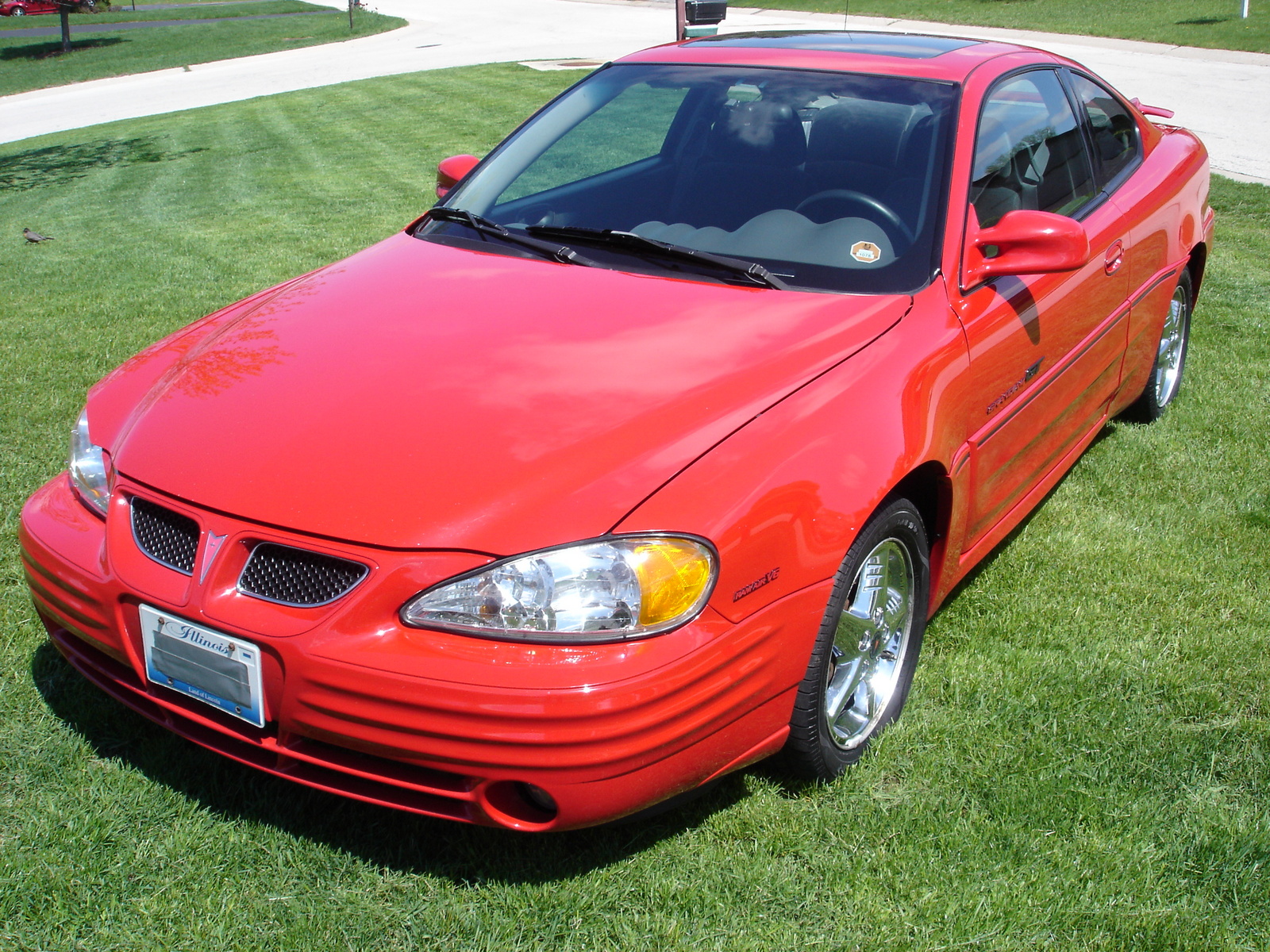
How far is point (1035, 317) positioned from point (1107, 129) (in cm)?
145

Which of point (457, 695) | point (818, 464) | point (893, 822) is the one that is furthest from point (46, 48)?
point (893, 822)

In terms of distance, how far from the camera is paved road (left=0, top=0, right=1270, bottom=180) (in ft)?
43.7

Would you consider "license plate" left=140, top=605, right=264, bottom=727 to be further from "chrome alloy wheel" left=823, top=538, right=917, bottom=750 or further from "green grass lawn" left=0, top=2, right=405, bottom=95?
"green grass lawn" left=0, top=2, right=405, bottom=95

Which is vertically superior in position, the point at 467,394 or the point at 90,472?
the point at 467,394

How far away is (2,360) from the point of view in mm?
5766

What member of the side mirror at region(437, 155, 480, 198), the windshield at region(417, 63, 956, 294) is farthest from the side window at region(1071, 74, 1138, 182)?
the side mirror at region(437, 155, 480, 198)

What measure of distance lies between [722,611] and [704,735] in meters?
0.25

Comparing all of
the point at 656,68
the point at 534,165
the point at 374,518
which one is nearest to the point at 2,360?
the point at 534,165

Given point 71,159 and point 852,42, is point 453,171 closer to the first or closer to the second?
point 852,42

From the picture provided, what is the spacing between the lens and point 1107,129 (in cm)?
424

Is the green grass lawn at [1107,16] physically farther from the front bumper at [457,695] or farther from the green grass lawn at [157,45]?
the front bumper at [457,695]

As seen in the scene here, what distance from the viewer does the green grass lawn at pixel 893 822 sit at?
7.54 ft

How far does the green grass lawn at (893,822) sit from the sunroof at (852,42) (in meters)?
1.67

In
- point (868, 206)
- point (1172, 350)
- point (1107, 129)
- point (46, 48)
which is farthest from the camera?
point (46, 48)
